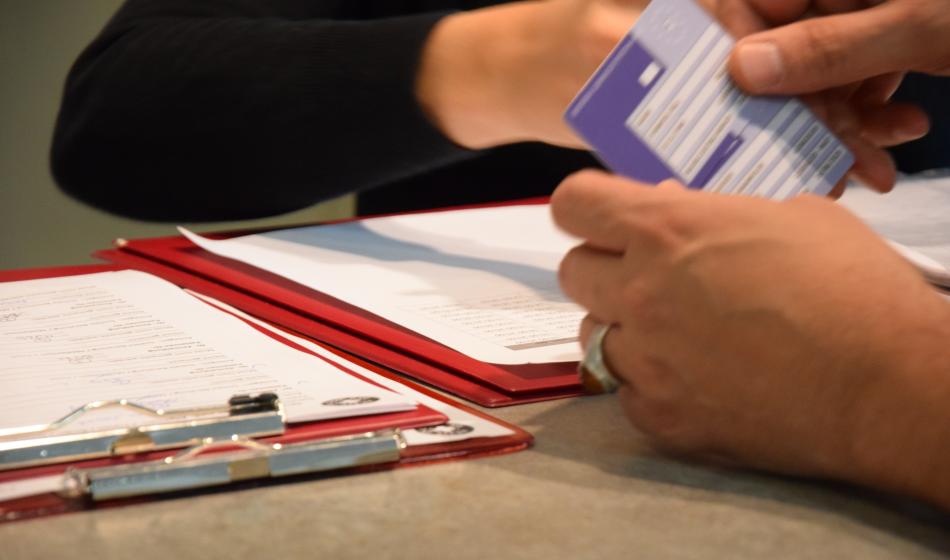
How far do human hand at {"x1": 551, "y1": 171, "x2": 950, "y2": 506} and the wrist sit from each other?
319 mm

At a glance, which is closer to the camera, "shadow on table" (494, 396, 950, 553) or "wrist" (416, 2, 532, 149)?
"shadow on table" (494, 396, 950, 553)

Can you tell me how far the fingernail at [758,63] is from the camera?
530 millimetres

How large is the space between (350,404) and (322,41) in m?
0.52

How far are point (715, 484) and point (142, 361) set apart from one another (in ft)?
0.98

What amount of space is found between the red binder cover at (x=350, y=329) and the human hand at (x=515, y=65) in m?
0.21

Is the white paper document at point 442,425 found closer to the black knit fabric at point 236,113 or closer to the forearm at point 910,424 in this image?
the forearm at point 910,424

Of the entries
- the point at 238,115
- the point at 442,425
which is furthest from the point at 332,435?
the point at 238,115

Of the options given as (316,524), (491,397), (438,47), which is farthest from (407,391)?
(438,47)

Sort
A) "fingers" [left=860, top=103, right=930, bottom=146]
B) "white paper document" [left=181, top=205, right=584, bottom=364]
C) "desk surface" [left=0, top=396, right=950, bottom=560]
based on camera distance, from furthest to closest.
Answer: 1. "fingers" [left=860, top=103, right=930, bottom=146]
2. "white paper document" [left=181, top=205, right=584, bottom=364]
3. "desk surface" [left=0, top=396, right=950, bottom=560]

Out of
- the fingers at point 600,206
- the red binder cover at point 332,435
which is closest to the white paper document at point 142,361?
the red binder cover at point 332,435

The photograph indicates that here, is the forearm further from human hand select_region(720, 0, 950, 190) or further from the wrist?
the wrist

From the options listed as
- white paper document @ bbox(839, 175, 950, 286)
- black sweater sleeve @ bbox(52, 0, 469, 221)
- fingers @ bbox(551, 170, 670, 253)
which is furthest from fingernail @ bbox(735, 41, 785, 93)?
black sweater sleeve @ bbox(52, 0, 469, 221)

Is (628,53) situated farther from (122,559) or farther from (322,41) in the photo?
(322,41)

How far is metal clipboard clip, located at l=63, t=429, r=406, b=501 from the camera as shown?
39 centimetres
